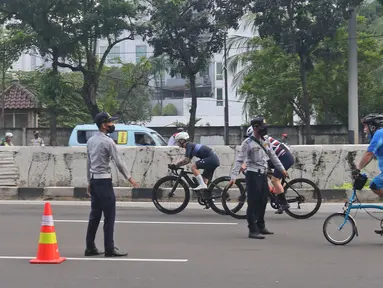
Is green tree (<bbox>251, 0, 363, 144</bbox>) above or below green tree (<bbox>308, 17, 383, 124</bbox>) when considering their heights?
above

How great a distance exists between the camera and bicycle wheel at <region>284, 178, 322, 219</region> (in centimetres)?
1231

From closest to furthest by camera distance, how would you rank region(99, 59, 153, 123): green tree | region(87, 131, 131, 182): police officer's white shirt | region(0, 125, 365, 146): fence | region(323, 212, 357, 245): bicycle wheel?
region(87, 131, 131, 182): police officer's white shirt
region(323, 212, 357, 245): bicycle wheel
region(0, 125, 365, 146): fence
region(99, 59, 153, 123): green tree

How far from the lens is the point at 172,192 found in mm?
13500

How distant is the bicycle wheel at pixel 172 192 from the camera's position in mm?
13367

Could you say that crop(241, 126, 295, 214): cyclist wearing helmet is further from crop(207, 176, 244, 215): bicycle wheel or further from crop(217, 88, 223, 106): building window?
crop(217, 88, 223, 106): building window

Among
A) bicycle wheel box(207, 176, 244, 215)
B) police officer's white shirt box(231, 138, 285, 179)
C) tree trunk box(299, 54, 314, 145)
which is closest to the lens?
police officer's white shirt box(231, 138, 285, 179)

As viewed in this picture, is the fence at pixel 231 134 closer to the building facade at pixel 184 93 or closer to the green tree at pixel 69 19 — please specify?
the green tree at pixel 69 19

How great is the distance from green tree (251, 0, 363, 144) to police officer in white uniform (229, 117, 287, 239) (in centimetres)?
1806

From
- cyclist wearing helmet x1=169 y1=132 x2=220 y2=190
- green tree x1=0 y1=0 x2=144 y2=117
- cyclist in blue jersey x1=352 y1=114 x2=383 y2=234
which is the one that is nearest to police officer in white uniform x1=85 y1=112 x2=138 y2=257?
cyclist in blue jersey x1=352 y1=114 x2=383 y2=234

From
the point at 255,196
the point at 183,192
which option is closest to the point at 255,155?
the point at 255,196

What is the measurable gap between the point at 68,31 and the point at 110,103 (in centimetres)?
1945

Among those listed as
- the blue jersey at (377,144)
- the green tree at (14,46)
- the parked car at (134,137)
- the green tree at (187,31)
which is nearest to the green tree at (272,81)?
the green tree at (187,31)

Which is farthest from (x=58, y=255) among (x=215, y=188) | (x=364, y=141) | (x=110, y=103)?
(x=110, y=103)

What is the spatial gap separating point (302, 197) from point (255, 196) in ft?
7.35
